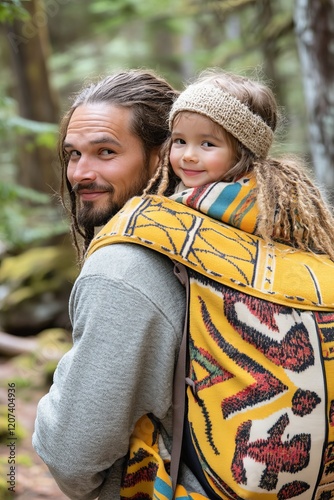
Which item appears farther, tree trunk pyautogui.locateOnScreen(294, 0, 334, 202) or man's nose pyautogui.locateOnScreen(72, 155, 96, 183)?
tree trunk pyautogui.locateOnScreen(294, 0, 334, 202)

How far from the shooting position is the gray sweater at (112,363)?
79.6 inches

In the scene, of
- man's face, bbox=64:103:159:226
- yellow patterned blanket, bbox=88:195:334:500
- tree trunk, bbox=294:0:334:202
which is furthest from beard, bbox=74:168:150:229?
tree trunk, bbox=294:0:334:202

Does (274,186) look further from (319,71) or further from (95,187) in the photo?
(319,71)

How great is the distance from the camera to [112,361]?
6.61 feet

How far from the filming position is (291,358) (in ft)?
6.43

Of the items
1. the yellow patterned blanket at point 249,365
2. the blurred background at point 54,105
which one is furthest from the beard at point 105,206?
the blurred background at point 54,105

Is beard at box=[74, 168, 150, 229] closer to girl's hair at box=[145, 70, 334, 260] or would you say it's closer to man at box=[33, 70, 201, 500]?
girl's hair at box=[145, 70, 334, 260]

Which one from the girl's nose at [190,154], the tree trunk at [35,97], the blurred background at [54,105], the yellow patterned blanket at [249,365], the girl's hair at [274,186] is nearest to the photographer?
the yellow patterned blanket at [249,365]

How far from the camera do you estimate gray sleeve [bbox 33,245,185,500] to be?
2021 mm

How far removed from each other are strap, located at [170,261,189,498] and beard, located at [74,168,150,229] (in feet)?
2.18

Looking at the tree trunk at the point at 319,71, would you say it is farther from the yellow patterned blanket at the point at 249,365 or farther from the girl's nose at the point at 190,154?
the yellow patterned blanket at the point at 249,365

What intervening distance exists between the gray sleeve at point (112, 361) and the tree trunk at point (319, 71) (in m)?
4.41

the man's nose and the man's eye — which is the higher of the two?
the man's eye

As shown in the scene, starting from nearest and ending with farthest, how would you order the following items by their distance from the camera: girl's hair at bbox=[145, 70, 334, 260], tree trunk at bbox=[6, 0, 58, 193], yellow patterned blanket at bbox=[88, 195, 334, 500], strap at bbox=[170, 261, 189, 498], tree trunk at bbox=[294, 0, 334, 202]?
yellow patterned blanket at bbox=[88, 195, 334, 500] < strap at bbox=[170, 261, 189, 498] < girl's hair at bbox=[145, 70, 334, 260] < tree trunk at bbox=[294, 0, 334, 202] < tree trunk at bbox=[6, 0, 58, 193]
